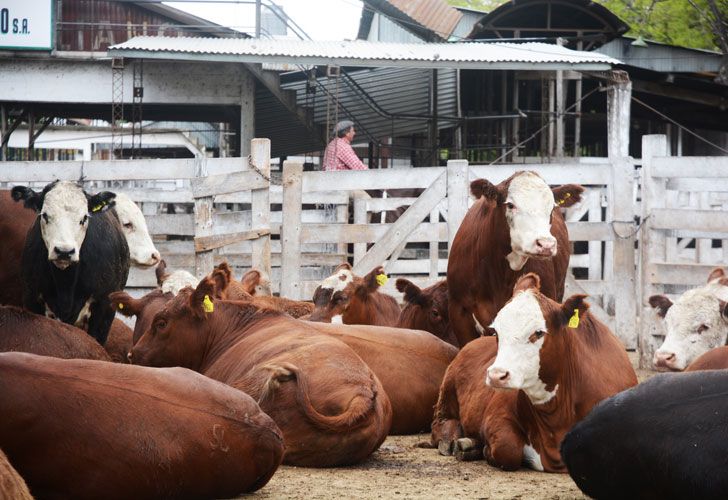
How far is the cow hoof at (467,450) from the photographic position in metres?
7.41

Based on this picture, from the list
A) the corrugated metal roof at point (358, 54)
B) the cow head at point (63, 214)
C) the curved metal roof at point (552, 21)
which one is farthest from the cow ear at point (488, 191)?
the curved metal roof at point (552, 21)

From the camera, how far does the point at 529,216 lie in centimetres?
894

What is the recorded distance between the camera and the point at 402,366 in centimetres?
848

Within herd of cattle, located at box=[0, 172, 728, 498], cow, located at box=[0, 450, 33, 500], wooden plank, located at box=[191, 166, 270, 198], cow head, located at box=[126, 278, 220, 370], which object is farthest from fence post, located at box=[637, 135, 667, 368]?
cow, located at box=[0, 450, 33, 500]

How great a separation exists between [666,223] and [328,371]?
20.6 ft

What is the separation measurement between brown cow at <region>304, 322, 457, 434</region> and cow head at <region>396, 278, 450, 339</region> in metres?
1.46

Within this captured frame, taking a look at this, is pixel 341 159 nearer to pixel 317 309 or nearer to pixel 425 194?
pixel 425 194

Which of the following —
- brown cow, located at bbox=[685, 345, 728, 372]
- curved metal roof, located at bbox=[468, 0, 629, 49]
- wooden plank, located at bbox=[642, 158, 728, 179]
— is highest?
curved metal roof, located at bbox=[468, 0, 629, 49]

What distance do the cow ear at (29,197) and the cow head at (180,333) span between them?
260cm

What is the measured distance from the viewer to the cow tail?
→ 22.3ft

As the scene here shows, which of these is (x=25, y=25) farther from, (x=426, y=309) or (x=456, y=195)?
(x=426, y=309)

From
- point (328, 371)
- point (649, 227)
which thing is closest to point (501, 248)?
point (328, 371)

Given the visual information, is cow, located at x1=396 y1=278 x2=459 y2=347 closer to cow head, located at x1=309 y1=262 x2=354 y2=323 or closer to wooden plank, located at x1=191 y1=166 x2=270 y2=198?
cow head, located at x1=309 y1=262 x2=354 y2=323

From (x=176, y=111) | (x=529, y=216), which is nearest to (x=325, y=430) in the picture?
(x=529, y=216)
